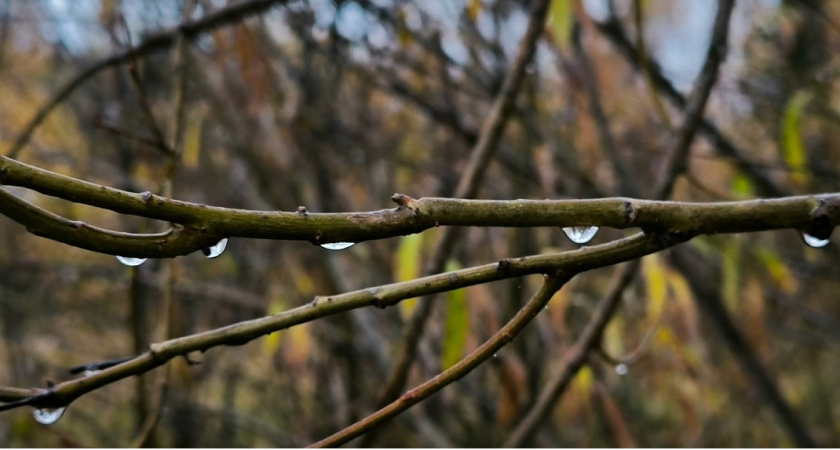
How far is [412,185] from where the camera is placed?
279 cm

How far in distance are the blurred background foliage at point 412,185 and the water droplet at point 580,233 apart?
2.48 feet

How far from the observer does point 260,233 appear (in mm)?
453

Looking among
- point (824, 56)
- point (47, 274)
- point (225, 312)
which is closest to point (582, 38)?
point (824, 56)

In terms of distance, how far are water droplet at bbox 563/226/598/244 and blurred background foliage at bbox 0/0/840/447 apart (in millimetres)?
755

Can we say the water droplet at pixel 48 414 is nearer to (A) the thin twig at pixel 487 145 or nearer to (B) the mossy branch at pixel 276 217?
(B) the mossy branch at pixel 276 217

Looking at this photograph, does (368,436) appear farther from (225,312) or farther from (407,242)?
(225,312)

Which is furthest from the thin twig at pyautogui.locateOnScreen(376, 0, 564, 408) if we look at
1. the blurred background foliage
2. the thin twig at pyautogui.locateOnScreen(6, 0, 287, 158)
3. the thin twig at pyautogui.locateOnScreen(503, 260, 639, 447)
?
the thin twig at pyautogui.locateOnScreen(6, 0, 287, 158)

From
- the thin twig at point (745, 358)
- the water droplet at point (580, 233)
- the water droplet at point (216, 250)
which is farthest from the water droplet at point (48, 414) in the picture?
the thin twig at point (745, 358)

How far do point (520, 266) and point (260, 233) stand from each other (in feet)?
0.60

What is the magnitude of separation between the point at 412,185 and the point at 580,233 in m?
2.22

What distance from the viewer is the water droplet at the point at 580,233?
55 cm

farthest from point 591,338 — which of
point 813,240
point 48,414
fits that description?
point 48,414

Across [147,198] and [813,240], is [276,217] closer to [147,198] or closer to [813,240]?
[147,198]

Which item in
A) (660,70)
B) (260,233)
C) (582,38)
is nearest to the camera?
(260,233)
